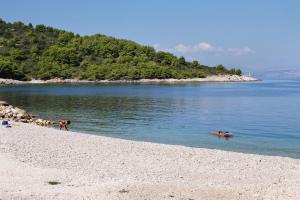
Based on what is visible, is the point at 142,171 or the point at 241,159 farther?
the point at 241,159

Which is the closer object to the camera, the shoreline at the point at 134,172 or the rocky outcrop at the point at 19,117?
the shoreline at the point at 134,172

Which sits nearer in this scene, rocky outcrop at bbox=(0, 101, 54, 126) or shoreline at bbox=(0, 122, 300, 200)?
shoreline at bbox=(0, 122, 300, 200)

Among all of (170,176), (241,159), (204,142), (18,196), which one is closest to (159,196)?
(170,176)

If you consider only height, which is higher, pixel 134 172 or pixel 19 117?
A: pixel 19 117

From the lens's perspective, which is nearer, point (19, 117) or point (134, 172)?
point (134, 172)

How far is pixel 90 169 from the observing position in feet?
67.5

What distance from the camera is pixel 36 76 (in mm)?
198500

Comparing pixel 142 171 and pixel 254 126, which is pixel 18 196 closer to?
pixel 142 171

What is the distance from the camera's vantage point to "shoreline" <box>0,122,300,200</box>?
1659cm

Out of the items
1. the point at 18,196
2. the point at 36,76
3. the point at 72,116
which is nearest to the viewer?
the point at 18,196

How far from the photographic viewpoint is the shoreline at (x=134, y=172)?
16.6 meters

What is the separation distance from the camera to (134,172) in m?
20.2

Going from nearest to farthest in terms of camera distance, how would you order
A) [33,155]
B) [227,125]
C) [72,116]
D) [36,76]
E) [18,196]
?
[18,196]
[33,155]
[227,125]
[72,116]
[36,76]

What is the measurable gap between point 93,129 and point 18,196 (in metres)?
26.2
